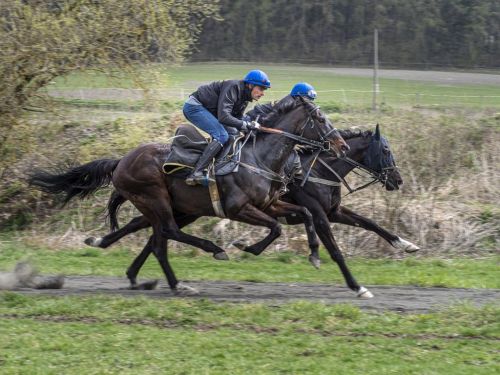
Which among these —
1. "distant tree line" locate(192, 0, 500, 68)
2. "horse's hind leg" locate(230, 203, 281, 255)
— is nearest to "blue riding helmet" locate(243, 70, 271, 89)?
"horse's hind leg" locate(230, 203, 281, 255)

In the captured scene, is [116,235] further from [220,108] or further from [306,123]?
[306,123]

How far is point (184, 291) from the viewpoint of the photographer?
35.4ft

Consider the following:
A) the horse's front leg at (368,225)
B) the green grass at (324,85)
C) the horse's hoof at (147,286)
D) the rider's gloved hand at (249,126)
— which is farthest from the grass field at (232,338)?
the green grass at (324,85)

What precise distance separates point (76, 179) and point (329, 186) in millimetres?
3710

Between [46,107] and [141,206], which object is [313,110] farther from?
[46,107]

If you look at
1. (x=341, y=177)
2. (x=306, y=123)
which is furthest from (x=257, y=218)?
(x=341, y=177)

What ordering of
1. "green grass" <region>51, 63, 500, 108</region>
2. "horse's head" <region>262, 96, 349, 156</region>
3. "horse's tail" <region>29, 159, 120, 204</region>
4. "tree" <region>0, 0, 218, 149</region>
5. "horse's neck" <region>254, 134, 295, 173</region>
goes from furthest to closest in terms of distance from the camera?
"green grass" <region>51, 63, 500, 108</region>
"tree" <region>0, 0, 218, 149</region>
"horse's tail" <region>29, 159, 120, 204</region>
"horse's head" <region>262, 96, 349, 156</region>
"horse's neck" <region>254, 134, 295, 173</region>

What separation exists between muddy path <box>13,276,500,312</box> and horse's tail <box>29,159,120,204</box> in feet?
4.37

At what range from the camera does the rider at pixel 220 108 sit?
10.6m

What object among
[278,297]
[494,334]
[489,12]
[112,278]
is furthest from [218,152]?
[489,12]

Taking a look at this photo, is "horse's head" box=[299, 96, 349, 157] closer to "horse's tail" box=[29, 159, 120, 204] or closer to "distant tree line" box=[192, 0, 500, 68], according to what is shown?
"horse's tail" box=[29, 159, 120, 204]

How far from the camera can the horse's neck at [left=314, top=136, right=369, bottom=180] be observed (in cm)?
1230

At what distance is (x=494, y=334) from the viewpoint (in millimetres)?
8328

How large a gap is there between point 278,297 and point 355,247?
501 cm
